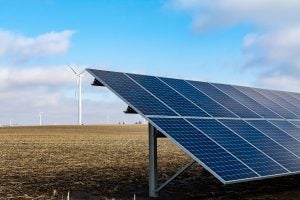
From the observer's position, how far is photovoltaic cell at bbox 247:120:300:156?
16391 millimetres

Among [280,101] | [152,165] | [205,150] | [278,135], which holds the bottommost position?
[152,165]

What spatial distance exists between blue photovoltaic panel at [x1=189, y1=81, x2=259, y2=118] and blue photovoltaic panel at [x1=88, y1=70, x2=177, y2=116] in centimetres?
341

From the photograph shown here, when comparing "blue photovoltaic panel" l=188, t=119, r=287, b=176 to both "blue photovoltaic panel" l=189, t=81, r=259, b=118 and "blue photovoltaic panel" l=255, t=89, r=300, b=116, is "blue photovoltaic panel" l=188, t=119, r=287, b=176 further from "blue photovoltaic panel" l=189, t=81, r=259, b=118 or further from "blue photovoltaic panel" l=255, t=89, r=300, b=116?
"blue photovoltaic panel" l=255, t=89, r=300, b=116

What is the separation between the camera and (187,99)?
16.1 m

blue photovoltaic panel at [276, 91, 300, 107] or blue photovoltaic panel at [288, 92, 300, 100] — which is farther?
blue photovoltaic panel at [288, 92, 300, 100]

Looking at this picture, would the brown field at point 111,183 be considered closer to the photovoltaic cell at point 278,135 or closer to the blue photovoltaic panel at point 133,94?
the photovoltaic cell at point 278,135

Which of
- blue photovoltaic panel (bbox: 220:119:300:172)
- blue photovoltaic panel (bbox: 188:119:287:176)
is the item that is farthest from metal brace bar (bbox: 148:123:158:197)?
blue photovoltaic panel (bbox: 220:119:300:172)

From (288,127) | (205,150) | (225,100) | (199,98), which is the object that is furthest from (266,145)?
(288,127)

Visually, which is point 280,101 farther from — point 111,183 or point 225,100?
point 111,183

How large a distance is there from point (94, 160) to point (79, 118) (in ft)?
221

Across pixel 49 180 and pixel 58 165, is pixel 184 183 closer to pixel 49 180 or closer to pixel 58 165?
pixel 49 180

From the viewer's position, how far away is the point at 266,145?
609 inches

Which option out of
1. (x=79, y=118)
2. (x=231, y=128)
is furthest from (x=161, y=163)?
(x=79, y=118)

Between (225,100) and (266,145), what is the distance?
2.88m
